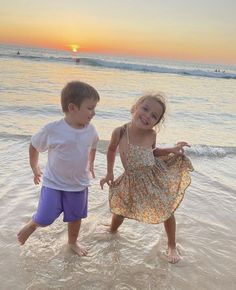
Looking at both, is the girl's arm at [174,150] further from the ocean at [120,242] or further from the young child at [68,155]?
the young child at [68,155]

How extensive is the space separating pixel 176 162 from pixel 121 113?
7.57m

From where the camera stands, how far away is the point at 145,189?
353cm

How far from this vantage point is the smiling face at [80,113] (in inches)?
123

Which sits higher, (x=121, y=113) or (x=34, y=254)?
(x=34, y=254)

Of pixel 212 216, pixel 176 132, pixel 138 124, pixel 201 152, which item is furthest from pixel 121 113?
pixel 138 124

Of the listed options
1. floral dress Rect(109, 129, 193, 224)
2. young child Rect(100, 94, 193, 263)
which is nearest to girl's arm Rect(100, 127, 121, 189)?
young child Rect(100, 94, 193, 263)

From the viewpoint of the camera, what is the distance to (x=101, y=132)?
859 cm

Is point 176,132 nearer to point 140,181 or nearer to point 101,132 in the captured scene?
point 101,132

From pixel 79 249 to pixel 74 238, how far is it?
113 millimetres

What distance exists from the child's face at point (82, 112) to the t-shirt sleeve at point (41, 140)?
0.23 meters

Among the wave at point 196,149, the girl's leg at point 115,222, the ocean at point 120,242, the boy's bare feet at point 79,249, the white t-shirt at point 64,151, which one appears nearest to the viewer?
the ocean at point 120,242

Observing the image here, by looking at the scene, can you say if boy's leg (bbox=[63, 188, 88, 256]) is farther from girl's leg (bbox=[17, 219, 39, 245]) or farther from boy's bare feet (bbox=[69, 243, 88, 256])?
girl's leg (bbox=[17, 219, 39, 245])

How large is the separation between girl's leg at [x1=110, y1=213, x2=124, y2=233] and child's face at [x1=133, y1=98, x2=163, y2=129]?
3.00ft

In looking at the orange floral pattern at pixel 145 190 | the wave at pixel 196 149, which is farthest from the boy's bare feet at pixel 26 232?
the wave at pixel 196 149
